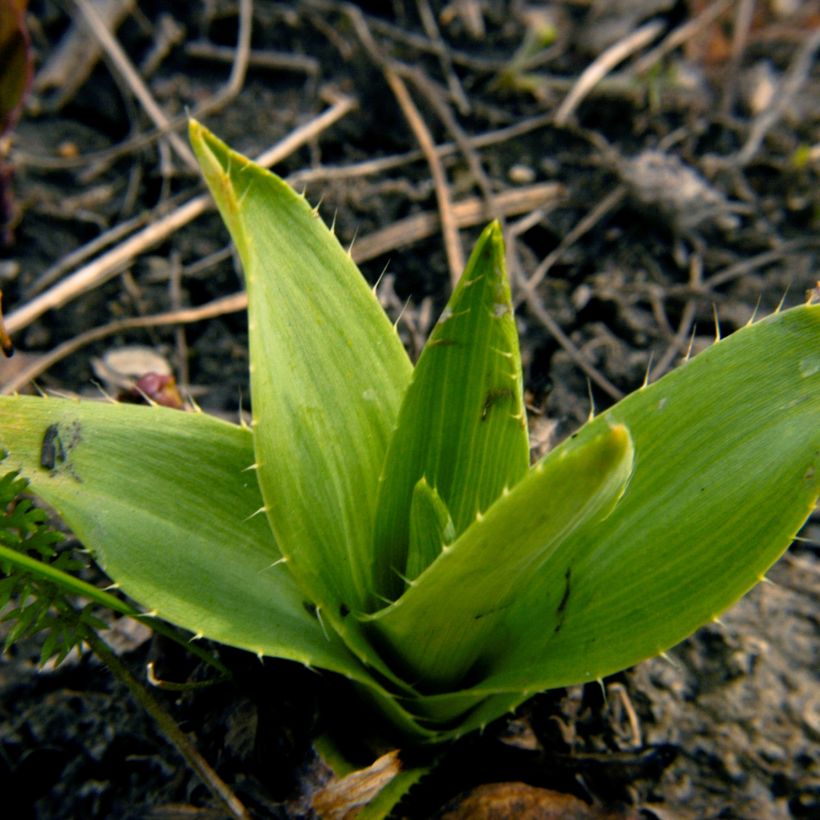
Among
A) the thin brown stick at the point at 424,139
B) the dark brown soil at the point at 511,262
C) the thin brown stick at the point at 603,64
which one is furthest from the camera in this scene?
the thin brown stick at the point at 603,64

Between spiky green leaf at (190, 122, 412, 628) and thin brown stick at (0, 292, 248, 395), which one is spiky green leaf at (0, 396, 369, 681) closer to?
spiky green leaf at (190, 122, 412, 628)

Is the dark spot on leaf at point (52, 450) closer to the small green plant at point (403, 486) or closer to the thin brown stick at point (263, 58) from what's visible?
the small green plant at point (403, 486)

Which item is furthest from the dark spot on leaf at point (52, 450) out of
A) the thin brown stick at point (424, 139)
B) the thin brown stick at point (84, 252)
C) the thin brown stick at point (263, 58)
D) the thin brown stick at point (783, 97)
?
the thin brown stick at point (783, 97)

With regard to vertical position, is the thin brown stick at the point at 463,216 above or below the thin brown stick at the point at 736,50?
above

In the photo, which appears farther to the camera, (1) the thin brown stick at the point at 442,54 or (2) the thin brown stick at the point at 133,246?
(1) the thin brown stick at the point at 442,54

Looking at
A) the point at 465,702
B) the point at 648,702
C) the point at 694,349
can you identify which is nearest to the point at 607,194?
the point at 694,349

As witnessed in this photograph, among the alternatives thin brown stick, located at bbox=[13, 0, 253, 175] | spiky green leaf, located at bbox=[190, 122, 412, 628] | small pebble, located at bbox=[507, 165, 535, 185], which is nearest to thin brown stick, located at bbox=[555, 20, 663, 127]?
small pebble, located at bbox=[507, 165, 535, 185]

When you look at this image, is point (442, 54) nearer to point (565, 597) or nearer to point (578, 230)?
point (578, 230)
